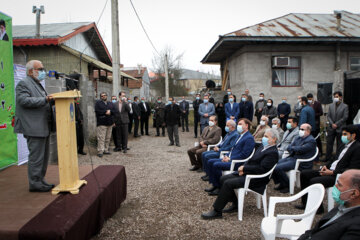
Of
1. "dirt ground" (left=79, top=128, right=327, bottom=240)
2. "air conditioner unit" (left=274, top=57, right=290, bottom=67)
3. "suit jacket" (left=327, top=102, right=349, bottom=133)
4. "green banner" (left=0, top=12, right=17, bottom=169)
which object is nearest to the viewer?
"dirt ground" (left=79, top=128, right=327, bottom=240)

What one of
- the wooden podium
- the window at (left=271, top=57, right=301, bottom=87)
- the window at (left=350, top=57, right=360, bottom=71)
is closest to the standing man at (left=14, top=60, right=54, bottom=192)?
the wooden podium

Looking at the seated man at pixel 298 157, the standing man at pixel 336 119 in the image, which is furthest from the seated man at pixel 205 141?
the standing man at pixel 336 119

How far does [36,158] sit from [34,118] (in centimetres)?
51

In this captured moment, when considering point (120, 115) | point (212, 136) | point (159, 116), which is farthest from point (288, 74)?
point (120, 115)

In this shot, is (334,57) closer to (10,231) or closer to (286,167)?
(286,167)

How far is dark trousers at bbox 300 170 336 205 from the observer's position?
4113mm

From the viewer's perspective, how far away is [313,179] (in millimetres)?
4168

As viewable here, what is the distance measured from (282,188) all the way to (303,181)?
0.81 meters

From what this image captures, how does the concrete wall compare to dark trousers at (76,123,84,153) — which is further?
the concrete wall

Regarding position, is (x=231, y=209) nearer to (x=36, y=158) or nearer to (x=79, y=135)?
(x=36, y=158)

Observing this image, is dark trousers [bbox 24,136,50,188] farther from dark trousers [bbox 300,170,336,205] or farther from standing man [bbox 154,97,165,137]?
standing man [bbox 154,97,165,137]

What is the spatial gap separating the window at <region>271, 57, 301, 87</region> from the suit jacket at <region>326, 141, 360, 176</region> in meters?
9.21

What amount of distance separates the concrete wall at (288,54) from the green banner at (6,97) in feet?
31.7

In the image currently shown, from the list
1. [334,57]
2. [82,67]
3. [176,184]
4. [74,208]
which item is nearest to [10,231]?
[74,208]
